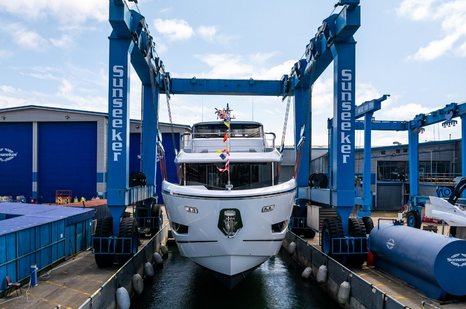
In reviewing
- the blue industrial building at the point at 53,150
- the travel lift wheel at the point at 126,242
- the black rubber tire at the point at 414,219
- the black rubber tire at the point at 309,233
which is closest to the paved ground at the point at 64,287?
the travel lift wheel at the point at 126,242

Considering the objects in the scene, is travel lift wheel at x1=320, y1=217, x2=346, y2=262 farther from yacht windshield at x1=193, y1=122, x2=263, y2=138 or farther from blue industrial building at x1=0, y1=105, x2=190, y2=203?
blue industrial building at x1=0, y1=105, x2=190, y2=203

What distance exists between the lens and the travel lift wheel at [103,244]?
41.3 feet

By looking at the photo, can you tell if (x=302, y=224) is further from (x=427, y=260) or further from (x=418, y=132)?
(x=418, y=132)

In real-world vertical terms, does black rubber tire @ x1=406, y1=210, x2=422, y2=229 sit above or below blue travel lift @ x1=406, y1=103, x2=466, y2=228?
below

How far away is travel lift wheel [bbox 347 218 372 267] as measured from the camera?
12984 mm

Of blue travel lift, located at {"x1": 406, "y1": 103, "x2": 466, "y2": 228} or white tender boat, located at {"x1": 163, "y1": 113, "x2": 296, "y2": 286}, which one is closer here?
white tender boat, located at {"x1": 163, "y1": 113, "x2": 296, "y2": 286}

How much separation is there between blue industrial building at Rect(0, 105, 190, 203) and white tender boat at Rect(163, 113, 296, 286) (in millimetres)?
23366

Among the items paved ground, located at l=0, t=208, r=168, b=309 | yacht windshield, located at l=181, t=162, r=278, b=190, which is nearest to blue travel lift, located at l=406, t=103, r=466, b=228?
yacht windshield, located at l=181, t=162, r=278, b=190

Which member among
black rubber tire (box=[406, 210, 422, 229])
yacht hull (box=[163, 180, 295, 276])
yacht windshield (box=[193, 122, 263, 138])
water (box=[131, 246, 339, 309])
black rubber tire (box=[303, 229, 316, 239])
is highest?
yacht windshield (box=[193, 122, 263, 138])

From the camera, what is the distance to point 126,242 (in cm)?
1273

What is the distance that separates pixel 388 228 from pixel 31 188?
29848 millimetres

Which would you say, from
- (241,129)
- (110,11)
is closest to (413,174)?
(241,129)

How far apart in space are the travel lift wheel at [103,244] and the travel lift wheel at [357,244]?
24.1 ft

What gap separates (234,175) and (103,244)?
4.51 meters
